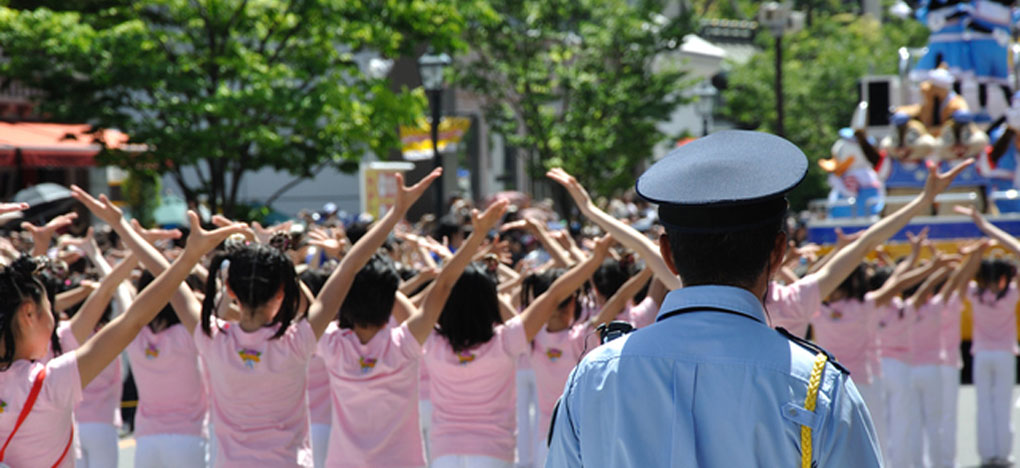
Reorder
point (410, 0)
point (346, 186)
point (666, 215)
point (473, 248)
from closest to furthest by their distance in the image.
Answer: point (666, 215), point (473, 248), point (410, 0), point (346, 186)

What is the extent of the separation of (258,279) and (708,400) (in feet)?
8.59

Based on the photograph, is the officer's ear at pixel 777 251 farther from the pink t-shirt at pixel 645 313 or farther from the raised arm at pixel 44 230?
the raised arm at pixel 44 230

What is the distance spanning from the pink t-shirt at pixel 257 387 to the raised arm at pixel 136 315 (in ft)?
2.27

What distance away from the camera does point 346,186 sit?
3044cm

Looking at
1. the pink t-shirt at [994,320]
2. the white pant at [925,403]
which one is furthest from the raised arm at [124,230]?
the pink t-shirt at [994,320]

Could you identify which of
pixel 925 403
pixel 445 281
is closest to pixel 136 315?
pixel 445 281

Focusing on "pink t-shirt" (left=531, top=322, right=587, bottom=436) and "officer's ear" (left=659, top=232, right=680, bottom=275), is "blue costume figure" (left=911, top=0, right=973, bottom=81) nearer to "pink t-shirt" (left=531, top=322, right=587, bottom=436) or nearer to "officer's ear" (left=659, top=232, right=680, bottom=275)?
"pink t-shirt" (left=531, top=322, right=587, bottom=436)

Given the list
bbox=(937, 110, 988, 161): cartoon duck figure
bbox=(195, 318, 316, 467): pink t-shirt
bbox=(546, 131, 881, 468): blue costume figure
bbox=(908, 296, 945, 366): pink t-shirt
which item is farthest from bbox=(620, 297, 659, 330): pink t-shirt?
bbox=(937, 110, 988, 161): cartoon duck figure

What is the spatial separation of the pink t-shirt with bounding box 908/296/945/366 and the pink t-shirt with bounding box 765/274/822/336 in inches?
149

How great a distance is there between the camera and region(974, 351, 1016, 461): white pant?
1005cm

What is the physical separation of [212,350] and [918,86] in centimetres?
1693

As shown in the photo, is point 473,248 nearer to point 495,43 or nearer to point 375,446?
point 375,446

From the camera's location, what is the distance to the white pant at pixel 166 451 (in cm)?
570

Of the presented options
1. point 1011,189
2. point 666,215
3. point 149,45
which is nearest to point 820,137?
point 1011,189
